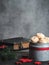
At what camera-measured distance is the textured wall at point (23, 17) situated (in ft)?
6.15

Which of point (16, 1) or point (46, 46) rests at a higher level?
point (16, 1)

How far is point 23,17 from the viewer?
1.91m

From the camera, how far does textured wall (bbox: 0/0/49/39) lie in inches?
73.7

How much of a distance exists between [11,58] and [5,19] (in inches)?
31.4

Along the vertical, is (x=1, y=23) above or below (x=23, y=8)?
below

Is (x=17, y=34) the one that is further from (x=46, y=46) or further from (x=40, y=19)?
(x=46, y=46)

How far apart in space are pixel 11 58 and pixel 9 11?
2.69 ft

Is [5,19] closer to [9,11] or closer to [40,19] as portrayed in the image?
[9,11]

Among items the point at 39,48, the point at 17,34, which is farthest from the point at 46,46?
the point at 17,34

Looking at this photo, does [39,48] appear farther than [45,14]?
No

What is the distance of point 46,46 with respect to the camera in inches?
43.6

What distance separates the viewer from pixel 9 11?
1.87 meters

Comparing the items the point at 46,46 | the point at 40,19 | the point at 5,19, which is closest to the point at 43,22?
the point at 40,19

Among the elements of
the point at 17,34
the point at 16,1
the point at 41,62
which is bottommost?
the point at 41,62
